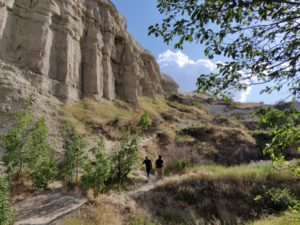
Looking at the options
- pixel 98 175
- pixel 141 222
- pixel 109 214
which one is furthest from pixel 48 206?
pixel 141 222

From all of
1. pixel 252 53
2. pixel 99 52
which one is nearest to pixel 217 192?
pixel 252 53

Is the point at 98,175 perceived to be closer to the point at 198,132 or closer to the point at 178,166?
the point at 178,166

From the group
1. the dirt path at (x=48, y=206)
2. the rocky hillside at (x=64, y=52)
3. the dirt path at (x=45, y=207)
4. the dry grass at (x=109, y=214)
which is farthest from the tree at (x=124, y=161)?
the rocky hillside at (x=64, y=52)

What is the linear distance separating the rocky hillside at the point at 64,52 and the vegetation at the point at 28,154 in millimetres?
8191

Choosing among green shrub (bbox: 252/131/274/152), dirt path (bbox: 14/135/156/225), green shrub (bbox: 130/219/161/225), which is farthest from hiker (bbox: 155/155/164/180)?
green shrub (bbox: 252/131/274/152)

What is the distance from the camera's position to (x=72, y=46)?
1244 inches

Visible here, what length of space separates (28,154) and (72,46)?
18.1 meters

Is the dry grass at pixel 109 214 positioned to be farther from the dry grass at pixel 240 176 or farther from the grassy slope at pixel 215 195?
the dry grass at pixel 240 176

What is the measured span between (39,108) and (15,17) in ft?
25.9

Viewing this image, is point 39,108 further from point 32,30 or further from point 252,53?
point 252,53

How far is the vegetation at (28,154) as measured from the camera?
15117 mm

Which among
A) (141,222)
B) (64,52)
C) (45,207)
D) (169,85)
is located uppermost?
(169,85)

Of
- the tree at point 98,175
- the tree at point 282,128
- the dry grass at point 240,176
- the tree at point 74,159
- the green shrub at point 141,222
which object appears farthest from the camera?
the dry grass at point 240,176

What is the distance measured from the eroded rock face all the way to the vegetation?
11.6 m
